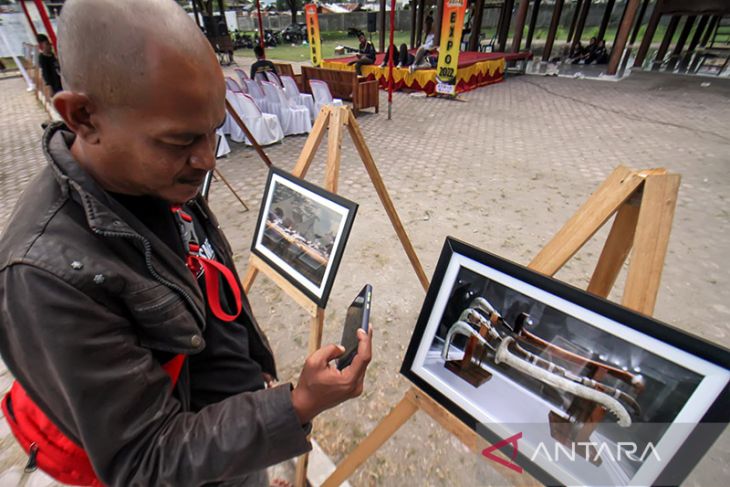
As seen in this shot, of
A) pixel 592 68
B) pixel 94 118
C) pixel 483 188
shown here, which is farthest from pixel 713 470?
pixel 592 68

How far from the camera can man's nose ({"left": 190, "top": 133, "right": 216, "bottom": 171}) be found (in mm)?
727

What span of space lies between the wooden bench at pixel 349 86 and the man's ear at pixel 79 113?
7624 millimetres

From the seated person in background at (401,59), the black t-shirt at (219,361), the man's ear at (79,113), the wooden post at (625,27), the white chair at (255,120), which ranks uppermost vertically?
the wooden post at (625,27)

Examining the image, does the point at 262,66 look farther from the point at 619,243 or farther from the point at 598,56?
the point at 598,56

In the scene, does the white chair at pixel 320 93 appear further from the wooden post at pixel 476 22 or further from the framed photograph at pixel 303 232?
the wooden post at pixel 476 22

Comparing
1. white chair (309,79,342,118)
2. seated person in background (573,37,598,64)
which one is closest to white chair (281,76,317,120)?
white chair (309,79,342,118)

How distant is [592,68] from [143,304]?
17.1 m

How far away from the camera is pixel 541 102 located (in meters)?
8.95

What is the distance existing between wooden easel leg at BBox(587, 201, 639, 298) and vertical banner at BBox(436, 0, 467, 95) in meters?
8.14

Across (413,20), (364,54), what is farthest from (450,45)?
(413,20)

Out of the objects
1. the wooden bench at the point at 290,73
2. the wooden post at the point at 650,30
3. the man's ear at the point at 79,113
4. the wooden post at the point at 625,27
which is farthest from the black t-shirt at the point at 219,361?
the wooden post at the point at 650,30

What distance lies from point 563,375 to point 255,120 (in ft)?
19.9

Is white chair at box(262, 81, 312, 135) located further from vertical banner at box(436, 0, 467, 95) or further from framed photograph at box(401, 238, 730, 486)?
framed photograph at box(401, 238, 730, 486)

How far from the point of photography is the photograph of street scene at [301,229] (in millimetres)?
1587
